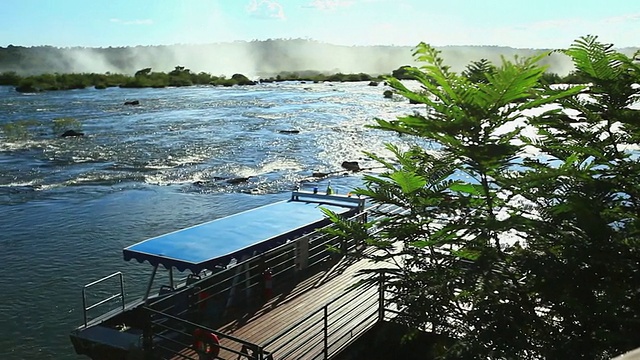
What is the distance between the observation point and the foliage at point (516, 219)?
11.6ft

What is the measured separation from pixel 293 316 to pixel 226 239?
72.6 inches

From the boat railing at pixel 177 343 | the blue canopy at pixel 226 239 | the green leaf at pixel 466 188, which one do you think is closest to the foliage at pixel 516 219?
the green leaf at pixel 466 188

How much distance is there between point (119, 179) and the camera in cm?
2819

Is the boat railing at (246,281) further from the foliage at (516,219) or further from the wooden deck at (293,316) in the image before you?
the foliage at (516,219)

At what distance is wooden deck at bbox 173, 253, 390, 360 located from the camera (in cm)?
859

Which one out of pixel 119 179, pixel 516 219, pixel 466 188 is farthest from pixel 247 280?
pixel 119 179

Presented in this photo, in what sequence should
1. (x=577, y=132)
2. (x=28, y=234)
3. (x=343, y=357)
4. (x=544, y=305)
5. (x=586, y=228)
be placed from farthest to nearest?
(x=28, y=234) < (x=343, y=357) < (x=577, y=132) < (x=544, y=305) < (x=586, y=228)

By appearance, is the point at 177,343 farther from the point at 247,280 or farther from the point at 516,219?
the point at 516,219

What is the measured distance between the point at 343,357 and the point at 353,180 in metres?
19.0

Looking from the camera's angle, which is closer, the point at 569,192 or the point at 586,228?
the point at 586,228

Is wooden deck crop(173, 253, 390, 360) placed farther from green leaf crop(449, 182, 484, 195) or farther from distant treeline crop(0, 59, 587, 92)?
distant treeline crop(0, 59, 587, 92)

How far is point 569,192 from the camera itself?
392 cm

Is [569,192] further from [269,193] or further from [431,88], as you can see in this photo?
[269,193]

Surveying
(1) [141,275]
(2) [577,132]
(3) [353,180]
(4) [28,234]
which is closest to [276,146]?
(3) [353,180]
